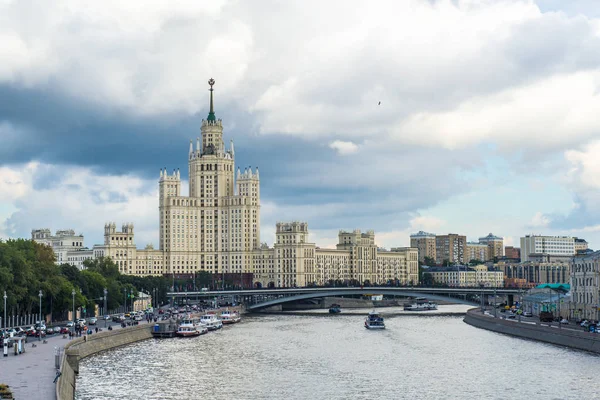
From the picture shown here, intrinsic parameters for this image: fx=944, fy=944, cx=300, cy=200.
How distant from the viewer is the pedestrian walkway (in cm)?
5608

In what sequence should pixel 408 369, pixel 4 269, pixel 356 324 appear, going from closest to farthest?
pixel 408 369
pixel 4 269
pixel 356 324

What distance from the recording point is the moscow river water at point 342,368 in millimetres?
71812

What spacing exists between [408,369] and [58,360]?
33.1 m

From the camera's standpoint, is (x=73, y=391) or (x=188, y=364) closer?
(x=73, y=391)

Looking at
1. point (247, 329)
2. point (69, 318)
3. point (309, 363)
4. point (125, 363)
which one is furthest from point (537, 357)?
point (69, 318)

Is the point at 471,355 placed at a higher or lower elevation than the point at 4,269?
lower

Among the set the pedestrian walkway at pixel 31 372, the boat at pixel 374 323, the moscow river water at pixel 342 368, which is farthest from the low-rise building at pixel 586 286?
the pedestrian walkway at pixel 31 372

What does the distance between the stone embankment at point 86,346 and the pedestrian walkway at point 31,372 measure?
81 cm

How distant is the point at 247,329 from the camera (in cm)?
14412

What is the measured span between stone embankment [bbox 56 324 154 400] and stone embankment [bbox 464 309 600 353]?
157ft

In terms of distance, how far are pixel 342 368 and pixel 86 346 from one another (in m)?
26.0

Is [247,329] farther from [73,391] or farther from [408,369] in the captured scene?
[73,391]

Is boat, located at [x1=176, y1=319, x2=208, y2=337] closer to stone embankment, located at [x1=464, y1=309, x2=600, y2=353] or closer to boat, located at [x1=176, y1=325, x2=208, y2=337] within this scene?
boat, located at [x1=176, y1=325, x2=208, y2=337]

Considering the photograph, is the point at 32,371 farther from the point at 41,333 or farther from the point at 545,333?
the point at 545,333
